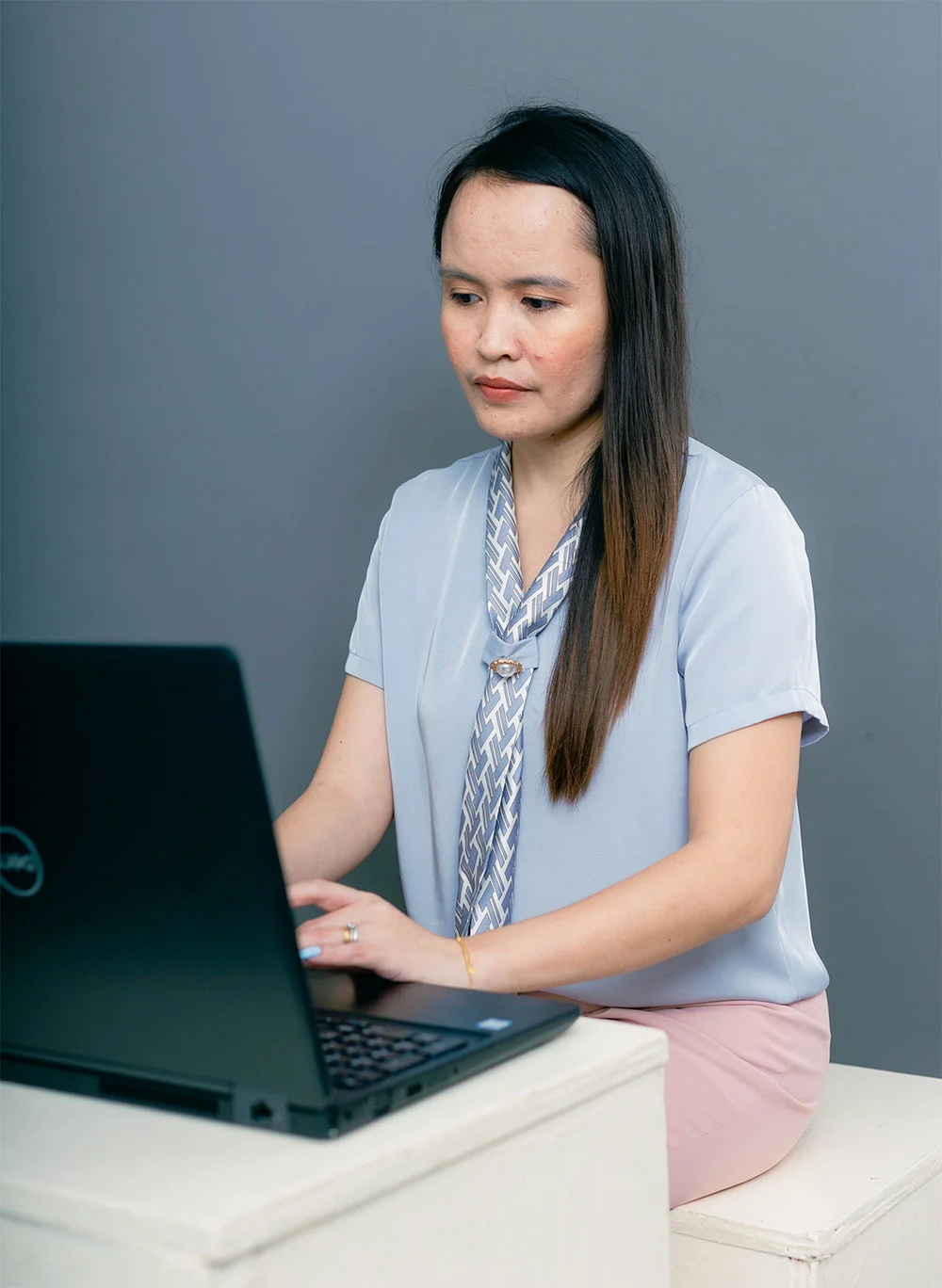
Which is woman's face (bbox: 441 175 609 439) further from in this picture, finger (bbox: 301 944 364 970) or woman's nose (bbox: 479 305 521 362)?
finger (bbox: 301 944 364 970)

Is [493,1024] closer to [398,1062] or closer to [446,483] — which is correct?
[398,1062]


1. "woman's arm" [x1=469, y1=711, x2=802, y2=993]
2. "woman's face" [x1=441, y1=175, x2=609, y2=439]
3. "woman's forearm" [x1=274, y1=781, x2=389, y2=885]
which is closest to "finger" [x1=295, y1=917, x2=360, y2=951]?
"woman's arm" [x1=469, y1=711, x2=802, y2=993]

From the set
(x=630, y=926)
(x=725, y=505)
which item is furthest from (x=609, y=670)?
(x=630, y=926)

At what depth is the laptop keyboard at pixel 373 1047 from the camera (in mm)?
759

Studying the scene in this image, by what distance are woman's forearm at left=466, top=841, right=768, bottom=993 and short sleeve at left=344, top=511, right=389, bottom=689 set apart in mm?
483

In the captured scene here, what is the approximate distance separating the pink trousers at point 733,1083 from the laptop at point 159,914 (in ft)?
1.51

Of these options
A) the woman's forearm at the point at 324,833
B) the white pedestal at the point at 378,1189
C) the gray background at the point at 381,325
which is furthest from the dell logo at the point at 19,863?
the gray background at the point at 381,325

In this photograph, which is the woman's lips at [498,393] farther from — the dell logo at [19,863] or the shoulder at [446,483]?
the dell logo at [19,863]

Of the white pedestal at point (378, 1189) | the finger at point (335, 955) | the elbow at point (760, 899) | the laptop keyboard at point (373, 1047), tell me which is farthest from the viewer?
the elbow at point (760, 899)

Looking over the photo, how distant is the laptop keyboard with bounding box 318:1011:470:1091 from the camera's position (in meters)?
0.76

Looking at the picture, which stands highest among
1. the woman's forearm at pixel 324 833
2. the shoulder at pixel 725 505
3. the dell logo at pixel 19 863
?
the shoulder at pixel 725 505

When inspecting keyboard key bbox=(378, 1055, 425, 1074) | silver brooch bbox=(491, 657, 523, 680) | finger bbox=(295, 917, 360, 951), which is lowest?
keyboard key bbox=(378, 1055, 425, 1074)

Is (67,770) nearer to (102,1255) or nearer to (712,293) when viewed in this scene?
(102,1255)

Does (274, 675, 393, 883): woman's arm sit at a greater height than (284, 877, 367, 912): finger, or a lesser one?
lesser
